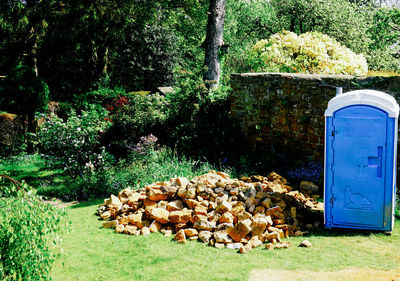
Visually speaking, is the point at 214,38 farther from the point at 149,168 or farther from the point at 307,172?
the point at 307,172

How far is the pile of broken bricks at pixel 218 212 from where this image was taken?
6.23 metres

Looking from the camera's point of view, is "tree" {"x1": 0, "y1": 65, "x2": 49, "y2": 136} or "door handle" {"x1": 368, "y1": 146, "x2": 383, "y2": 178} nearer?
"door handle" {"x1": 368, "y1": 146, "x2": 383, "y2": 178}

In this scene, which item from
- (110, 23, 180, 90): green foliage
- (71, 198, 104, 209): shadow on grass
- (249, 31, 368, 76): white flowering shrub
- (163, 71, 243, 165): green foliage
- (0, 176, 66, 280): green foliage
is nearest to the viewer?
(0, 176, 66, 280): green foliage

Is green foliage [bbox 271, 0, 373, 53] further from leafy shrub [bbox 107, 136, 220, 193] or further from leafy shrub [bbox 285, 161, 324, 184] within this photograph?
leafy shrub [bbox 107, 136, 220, 193]

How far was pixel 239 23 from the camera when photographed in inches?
931

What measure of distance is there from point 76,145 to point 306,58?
7.04 m

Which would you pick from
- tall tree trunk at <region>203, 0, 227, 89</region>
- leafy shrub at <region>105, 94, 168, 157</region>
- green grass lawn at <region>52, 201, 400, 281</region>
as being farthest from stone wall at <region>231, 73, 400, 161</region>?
green grass lawn at <region>52, 201, 400, 281</region>

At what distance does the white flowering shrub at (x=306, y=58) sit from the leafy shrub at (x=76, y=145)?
5.56m

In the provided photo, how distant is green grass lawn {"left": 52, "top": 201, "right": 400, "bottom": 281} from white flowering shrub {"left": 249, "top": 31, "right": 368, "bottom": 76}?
23.0ft

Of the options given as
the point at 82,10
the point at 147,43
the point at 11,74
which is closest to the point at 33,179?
the point at 11,74

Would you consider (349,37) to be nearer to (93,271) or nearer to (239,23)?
(239,23)

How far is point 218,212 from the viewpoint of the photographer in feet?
22.3

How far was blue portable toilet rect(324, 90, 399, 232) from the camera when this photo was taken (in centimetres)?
608

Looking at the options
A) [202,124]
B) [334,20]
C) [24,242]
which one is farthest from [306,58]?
[24,242]
